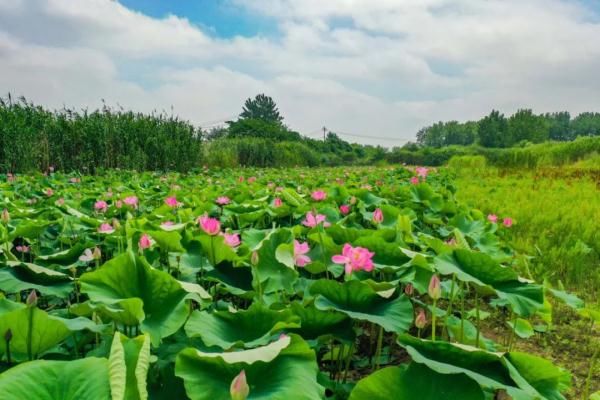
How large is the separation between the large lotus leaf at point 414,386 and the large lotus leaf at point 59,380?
39cm

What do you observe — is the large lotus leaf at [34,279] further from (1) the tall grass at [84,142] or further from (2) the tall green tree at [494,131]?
(2) the tall green tree at [494,131]

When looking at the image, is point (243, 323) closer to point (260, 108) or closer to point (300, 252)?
point (300, 252)

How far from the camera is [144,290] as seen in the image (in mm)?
1102

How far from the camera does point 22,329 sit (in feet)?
2.90

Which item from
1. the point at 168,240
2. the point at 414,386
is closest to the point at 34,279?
the point at 168,240

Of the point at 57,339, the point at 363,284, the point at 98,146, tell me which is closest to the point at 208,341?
the point at 57,339

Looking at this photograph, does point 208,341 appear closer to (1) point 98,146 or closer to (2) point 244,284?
(2) point 244,284

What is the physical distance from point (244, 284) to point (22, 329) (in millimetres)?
640

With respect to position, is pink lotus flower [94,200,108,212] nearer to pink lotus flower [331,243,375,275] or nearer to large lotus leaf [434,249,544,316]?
pink lotus flower [331,243,375,275]

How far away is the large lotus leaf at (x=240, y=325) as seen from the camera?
96cm

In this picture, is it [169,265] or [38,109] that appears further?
[38,109]

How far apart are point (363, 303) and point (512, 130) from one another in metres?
60.9

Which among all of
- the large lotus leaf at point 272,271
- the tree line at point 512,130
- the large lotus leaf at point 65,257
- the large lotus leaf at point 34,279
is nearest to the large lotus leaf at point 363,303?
the large lotus leaf at point 272,271

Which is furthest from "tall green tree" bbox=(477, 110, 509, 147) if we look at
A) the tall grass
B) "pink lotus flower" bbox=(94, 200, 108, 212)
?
"pink lotus flower" bbox=(94, 200, 108, 212)
